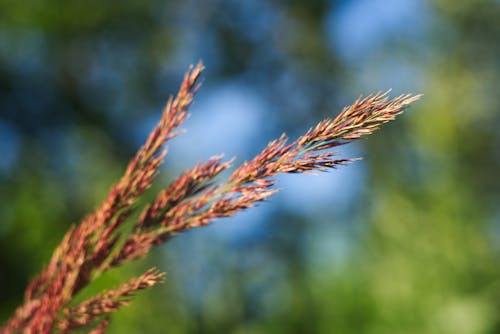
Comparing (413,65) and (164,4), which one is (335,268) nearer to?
(164,4)

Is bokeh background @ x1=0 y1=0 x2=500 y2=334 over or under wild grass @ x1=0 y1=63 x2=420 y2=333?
over

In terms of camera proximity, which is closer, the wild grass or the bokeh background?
the wild grass

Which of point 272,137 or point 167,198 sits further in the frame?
point 272,137

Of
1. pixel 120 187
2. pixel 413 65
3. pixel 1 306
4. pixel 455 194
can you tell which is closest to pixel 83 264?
pixel 120 187

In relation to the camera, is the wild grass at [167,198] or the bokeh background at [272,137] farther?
the bokeh background at [272,137]

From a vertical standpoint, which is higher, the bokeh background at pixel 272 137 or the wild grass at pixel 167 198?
the bokeh background at pixel 272 137
